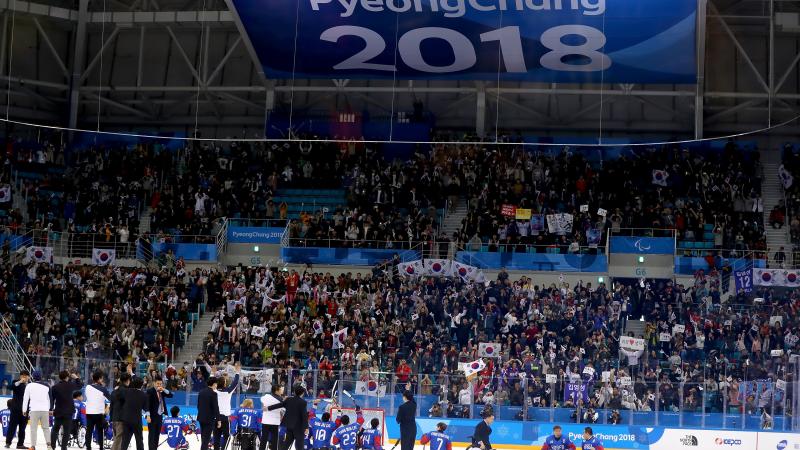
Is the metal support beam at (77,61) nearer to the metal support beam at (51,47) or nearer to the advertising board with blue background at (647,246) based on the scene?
the metal support beam at (51,47)

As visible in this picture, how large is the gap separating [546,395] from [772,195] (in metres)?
16.5

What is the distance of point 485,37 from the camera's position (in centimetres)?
3350

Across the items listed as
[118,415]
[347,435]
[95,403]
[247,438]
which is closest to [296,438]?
[347,435]

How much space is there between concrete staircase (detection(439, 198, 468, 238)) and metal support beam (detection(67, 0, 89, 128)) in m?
14.5

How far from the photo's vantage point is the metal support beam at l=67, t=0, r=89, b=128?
43.7 m

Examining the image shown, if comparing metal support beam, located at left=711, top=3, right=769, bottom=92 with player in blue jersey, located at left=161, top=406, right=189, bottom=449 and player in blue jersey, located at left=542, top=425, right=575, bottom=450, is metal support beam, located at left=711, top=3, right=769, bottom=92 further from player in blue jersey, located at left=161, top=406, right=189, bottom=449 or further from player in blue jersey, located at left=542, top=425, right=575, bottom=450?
player in blue jersey, located at left=161, top=406, right=189, bottom=449

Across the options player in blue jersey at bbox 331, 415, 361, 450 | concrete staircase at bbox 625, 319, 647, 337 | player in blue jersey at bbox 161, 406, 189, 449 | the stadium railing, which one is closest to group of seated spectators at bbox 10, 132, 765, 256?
concrete staircase at bbox 625, 319, 647, 337

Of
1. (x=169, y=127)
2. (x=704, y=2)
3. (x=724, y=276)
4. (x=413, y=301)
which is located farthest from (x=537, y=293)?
(x=169, y=127)

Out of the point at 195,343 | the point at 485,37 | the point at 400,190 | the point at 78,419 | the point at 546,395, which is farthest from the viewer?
the point at 400,190

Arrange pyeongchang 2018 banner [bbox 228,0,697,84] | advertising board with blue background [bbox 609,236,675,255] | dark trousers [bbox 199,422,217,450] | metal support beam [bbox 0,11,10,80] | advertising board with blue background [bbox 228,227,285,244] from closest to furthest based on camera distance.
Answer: dark trousers [bbox 199,422,217,450], pyeongchang 2018 banner [bbox 228,0,697,84], metal support beam [bbox 0,11,10,80], advertising board with blue background [bbox 609,236,675,255], advertising board with blue background [bbox 228,227,285,244]

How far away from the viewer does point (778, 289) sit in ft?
112

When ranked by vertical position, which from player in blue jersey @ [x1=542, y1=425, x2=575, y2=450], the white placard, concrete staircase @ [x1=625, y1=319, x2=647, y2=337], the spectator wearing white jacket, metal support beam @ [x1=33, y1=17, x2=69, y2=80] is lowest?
player in blue jersey @ [x1=542, y1=425, x2=575, y2=450]

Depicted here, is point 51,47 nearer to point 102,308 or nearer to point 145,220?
point 145,220

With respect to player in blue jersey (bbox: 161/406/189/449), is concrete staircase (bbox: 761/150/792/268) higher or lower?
higher
